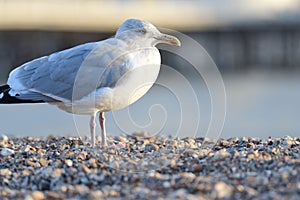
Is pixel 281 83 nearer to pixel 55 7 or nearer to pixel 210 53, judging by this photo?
pixel 210 53

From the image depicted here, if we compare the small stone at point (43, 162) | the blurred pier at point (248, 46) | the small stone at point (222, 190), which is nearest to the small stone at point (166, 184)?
the small stone at point (222, 190)

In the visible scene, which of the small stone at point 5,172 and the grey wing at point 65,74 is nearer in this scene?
the small stone at point 5,172

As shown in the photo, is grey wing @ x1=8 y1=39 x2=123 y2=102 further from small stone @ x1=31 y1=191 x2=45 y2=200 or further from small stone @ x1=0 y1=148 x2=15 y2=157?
small stone @ x1=31 y1=191 x2=45 y2=200

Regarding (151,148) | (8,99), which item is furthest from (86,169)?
(8,99)

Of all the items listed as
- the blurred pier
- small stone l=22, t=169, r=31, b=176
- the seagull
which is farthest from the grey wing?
the blurred pier

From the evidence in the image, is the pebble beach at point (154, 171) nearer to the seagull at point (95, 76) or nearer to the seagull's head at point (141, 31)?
the seagull at point (95, 76)

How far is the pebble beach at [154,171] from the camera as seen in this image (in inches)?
158

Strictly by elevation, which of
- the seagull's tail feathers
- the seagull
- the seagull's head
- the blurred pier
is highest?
the seagull's head

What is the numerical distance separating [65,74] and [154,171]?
1.67 m

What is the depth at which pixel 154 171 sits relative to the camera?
469 centimetres

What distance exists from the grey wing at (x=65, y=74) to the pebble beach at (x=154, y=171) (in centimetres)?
50

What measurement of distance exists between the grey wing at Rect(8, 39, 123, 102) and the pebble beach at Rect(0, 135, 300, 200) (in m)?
0.50

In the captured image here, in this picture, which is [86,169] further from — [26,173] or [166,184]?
[166,184]

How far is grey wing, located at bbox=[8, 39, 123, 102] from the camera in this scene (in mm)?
5875
